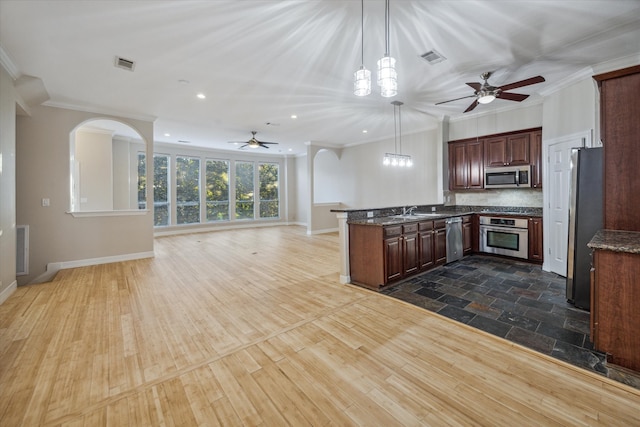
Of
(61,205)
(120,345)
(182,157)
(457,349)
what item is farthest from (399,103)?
(182,157)

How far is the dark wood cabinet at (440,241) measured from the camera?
4355 mm

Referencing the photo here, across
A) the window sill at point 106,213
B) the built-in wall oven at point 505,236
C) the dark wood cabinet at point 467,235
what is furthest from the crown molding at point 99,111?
the built-in wall oven at point 505,236

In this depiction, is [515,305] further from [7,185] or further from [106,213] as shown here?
[106,213]

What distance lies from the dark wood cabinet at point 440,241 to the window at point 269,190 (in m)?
7.56

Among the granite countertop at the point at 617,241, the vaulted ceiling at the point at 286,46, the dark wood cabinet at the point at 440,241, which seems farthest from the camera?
the dark wood cabinet at the point at 440,241

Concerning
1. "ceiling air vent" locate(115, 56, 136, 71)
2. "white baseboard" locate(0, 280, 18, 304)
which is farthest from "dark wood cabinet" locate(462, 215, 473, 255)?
"white baseboard" locate(0, 280, 18, 304)

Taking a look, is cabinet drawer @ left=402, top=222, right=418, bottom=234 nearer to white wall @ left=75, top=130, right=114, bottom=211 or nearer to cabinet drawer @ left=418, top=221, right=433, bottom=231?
cabinet drawer @ left=418, top=221, right=433, bottom=231

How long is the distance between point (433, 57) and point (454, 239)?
9.75 feet

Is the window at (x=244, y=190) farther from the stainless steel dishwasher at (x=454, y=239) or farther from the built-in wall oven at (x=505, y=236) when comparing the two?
the built-in wall oven at (x=505, y=236)

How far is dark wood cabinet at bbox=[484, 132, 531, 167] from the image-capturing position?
4.84m

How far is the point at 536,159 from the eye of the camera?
4.70 metres

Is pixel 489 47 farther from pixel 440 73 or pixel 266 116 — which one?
pixel 266 116

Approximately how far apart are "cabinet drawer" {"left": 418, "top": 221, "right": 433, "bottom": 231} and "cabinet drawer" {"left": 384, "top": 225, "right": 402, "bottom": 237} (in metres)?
0.53

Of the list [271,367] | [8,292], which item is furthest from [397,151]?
[8,292]
